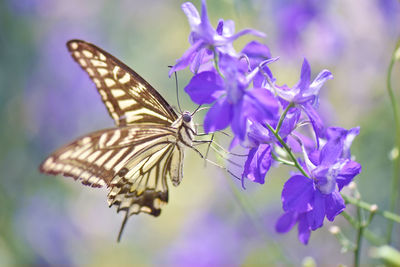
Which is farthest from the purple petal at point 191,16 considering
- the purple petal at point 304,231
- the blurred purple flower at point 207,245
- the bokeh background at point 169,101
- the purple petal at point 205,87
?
the blurred purple flower at point 207,245

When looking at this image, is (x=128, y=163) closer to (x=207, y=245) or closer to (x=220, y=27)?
(x=220, y=27)

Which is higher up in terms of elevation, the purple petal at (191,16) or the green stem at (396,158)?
the purple petal at (191,16)

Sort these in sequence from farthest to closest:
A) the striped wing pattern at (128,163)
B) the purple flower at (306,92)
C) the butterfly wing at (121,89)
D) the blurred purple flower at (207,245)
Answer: the blurred purple flower at (207,245)
the butterfly wing at (121,89)
the striped wing pattern at (128,163)
the purple flower at (306,92)

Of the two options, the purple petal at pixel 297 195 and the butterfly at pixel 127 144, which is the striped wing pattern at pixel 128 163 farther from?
the purple petal at pixel 297 195

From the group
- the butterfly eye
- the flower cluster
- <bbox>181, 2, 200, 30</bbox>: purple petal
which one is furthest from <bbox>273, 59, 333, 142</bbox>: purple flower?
the butterfly eye

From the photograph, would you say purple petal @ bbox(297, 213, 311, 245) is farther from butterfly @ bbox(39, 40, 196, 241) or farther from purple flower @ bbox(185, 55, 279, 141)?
butterfly @ bbox(39, 40, 196, 241)

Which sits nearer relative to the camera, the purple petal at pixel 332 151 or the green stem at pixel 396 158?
the purple petal at pixel 332 151

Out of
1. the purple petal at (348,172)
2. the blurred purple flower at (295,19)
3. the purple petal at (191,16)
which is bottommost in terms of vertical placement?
the purple petal at (348,172)

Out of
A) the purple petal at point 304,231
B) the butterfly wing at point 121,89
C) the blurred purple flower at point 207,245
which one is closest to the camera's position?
the purple petal at point 304,231

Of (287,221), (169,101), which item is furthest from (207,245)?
(287,221)
